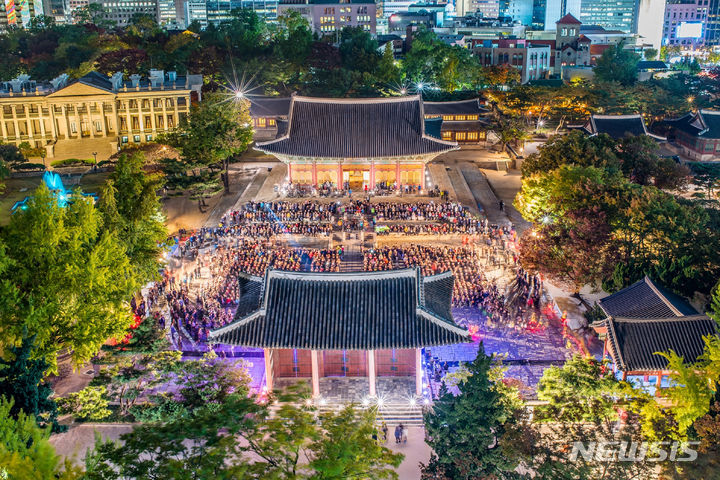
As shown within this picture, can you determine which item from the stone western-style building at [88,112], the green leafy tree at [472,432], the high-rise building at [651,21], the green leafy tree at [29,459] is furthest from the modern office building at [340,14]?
the green leafy tree at [29,459]

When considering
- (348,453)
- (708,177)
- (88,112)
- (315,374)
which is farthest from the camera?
(88,112)

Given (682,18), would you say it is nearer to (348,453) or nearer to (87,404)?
(87,404)

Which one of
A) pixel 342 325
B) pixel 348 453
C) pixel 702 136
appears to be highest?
pixel 702 136

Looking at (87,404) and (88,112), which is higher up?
(88,112)

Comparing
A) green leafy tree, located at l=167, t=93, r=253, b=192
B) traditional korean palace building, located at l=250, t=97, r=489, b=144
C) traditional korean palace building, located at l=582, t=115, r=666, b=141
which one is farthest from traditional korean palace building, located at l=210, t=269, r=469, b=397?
traditional korean palace building, located at l=250, t=97, r=489, b=144

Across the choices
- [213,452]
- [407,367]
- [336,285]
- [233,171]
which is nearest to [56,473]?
[213,452]

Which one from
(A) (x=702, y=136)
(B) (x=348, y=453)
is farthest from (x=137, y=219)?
(A) (x=702, y=136)

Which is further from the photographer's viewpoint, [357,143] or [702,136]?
[702,136]
